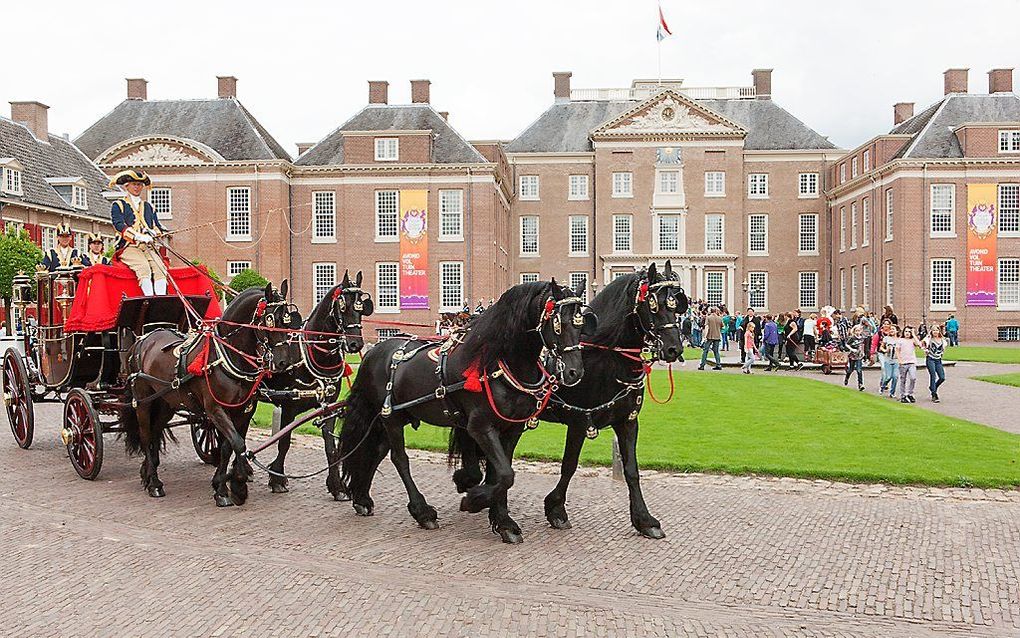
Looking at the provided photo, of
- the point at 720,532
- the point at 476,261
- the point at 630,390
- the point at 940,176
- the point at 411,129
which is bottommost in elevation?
the point at 720,532

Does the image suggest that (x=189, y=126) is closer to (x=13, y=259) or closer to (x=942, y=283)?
(x=13, y=259)

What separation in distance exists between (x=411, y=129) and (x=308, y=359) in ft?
133

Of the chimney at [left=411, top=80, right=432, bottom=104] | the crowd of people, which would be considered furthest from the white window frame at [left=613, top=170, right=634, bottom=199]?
the crowd of people

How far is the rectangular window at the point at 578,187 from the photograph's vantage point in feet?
184

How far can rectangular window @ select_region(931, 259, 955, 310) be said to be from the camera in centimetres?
4609

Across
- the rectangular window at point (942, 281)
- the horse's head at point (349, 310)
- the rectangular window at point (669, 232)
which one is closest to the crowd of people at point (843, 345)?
the horse's head at point (349, 310)

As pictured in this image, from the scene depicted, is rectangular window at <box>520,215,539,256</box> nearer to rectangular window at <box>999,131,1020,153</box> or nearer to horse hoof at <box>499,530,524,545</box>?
rectangular window at <box>999,131,1020,153</box>

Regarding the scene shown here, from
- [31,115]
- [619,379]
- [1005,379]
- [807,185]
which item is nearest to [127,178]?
[619,379]

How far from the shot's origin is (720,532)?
7703 mm

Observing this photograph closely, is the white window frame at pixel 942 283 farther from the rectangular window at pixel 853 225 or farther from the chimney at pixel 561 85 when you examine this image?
the chimney at pixel 561 85

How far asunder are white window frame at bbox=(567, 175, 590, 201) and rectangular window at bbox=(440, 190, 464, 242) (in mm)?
11381

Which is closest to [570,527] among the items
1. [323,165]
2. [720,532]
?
[720,532]

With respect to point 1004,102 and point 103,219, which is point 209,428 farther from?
point 1004,102

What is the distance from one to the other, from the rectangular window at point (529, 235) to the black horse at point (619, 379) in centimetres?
4863
